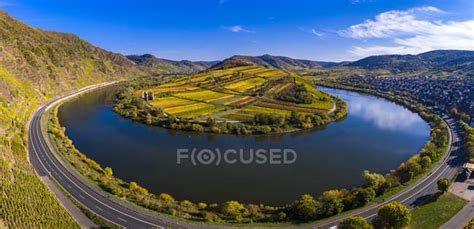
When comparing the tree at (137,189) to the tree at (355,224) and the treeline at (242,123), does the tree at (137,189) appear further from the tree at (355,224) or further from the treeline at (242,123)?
the treeline at (242,123)

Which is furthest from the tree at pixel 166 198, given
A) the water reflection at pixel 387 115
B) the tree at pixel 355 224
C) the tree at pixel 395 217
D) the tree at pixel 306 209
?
the water reflection at pixel 387 115

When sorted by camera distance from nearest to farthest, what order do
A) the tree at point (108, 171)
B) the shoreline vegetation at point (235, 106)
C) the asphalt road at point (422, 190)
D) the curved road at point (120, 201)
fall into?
the curved road at point (120, 201) < the asphalt road at point (422, 190) < the tree at point (108, 171) < the shoreline vegetation at point (235, 106)

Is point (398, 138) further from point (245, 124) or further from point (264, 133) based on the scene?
point (245, 124)

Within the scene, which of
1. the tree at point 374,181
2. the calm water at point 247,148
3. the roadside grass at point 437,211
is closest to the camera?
the roadside grass at point 437,211

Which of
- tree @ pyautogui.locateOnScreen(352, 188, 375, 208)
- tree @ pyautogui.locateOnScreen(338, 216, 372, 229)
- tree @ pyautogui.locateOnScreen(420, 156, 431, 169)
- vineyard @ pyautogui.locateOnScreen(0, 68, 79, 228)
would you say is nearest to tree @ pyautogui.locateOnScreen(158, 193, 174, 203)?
vineyard @ pyautogui.locateOnScreen(0, 68, 79, 228)

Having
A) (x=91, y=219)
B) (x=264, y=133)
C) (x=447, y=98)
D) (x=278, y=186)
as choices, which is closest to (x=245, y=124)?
(x=264, y=133)

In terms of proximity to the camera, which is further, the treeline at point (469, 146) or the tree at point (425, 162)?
the treeline at point (469, 146)
